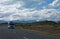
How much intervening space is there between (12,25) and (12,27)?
66 cm

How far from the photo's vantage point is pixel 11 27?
75.1 metres

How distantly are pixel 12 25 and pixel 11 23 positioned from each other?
127 centimetres

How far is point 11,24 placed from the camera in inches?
2992

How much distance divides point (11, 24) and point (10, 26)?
98 cm

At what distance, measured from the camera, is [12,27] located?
7475 cm

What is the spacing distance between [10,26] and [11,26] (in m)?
0.33

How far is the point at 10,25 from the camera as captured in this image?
7550 centimetres

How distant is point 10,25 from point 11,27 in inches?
31.6

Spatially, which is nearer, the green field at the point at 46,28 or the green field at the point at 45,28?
the green field at the point at 46,28

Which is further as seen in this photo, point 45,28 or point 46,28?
point 45,28

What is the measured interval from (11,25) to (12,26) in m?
0.47

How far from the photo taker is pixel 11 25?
75.2 m

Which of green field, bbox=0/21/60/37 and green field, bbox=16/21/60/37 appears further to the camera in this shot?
green field, bbox=0/21/60/37

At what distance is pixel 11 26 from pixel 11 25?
0.30 meters
